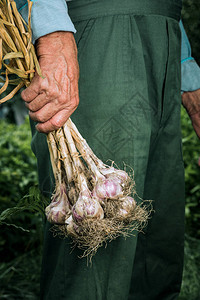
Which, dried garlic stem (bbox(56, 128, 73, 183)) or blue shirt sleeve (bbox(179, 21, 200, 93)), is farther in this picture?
blue shirt sleeve (bbox(179, 21, 200, 93))

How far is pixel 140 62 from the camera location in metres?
1.18

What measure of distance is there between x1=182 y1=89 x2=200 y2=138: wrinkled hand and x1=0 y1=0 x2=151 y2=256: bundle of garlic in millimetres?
753

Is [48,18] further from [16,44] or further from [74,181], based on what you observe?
[74,181]

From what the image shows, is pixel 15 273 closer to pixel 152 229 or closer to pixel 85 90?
pixel 152 229

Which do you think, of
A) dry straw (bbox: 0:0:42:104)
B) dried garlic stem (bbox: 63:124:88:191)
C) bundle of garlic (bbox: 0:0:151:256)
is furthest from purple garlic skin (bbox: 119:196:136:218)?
Result: dry straw (bbox: 0:0:42:104)

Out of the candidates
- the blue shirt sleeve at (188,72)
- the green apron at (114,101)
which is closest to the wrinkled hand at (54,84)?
the green apron at (114,101)

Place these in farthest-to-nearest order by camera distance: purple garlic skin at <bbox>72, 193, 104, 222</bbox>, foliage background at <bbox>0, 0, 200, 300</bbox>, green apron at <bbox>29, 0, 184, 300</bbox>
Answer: foliage background at <bbox>0, 0, 200, 300</bbox> < green apron at <bbox>29, 0, 184, 300</bbox> < purple garlic skin at <bbox>72, 193, 104, 222</bbox>

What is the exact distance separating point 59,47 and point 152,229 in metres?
0.88

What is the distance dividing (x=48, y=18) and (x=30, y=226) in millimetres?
1248

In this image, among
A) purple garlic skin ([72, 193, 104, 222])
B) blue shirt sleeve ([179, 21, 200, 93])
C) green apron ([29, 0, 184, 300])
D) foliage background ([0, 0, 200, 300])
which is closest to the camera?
purple garlic skin ([72, 193, 104, 222])

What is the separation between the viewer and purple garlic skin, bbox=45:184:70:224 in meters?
1.00

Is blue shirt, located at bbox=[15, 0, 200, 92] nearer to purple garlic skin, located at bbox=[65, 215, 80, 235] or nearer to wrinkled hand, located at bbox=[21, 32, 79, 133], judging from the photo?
wrinkled hand, located at bbox=[21, 32, 79, 133]

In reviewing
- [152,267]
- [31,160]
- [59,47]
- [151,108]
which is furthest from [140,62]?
[31,160]

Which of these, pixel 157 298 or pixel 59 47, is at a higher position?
pixel 59 47
